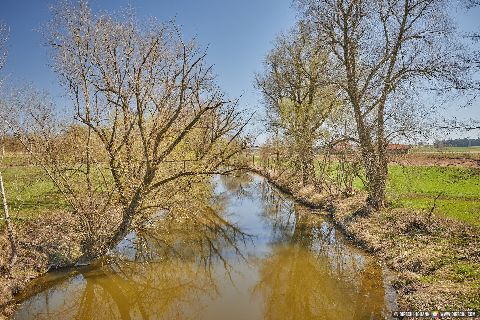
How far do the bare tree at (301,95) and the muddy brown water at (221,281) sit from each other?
8045mm

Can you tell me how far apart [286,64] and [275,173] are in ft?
39.4

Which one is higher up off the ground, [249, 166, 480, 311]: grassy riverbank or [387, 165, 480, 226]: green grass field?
[387, 165, 480, 226]: green grass field

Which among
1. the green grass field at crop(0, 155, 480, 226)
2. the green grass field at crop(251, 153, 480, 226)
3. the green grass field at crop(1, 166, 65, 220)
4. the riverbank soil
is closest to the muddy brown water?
the riverbank soil

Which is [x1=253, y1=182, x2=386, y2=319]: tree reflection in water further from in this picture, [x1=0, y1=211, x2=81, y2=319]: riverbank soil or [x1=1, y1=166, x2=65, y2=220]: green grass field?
[x1=1, y1=166, x2=65, y2=220]: green grass field

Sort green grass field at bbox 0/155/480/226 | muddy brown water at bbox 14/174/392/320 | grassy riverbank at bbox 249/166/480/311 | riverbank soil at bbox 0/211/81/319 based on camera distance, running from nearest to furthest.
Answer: grassy riverbank at bbox 249/166/480/311, muddy brown water at bbox 14/174/392/320, riverbank soil at bbox 0/211/81/319, green grass field at bbox 0/155/480/226

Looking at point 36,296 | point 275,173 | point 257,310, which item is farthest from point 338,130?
point 275,173

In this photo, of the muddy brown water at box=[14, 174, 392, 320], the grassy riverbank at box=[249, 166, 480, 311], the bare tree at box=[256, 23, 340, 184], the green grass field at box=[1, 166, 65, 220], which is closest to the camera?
the grassy riverbank at box=[249, 166, 480, 311]

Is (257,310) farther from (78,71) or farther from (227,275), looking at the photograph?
(78,71)

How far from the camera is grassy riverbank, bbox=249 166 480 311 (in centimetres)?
865

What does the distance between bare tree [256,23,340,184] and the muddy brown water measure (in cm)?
805

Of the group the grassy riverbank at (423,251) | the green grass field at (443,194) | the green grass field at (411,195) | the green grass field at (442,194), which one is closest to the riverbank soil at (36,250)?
the green grass field at (411,195)

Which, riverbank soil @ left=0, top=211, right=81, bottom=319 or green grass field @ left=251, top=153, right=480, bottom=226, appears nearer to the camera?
riverbank soil @ left=0, top=211, right=81, bottom=319

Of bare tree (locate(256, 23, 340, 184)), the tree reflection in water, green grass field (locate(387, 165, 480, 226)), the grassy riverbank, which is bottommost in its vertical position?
the tree reflection in water

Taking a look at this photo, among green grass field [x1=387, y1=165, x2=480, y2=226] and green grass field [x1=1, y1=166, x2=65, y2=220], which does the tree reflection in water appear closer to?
green grass field [x1=387, y1=165, x2=480, y2=226]
